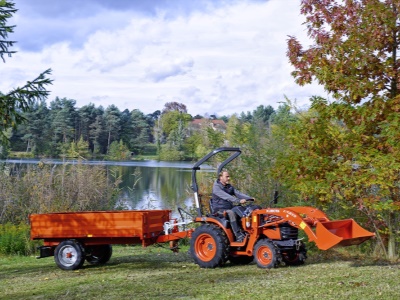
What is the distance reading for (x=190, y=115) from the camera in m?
101

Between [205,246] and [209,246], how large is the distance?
126 mm

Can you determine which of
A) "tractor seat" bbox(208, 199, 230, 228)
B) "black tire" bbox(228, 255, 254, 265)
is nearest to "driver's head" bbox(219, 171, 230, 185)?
"tractor seat" bbox(208, 199, 230, 228)

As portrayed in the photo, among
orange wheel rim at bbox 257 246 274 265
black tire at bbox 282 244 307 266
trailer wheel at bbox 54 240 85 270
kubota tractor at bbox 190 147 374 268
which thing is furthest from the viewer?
trailer wheel at bbox 54 240 85 270

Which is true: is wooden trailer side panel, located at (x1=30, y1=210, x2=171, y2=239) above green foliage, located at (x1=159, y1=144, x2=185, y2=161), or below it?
below

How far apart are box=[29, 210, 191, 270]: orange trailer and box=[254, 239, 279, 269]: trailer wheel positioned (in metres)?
1.60

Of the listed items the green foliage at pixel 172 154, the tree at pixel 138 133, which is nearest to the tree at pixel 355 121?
the green foliage at pixel 172 154

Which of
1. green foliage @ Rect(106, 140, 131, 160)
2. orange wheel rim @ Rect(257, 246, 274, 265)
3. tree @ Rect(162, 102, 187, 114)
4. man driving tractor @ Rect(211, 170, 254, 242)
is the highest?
tree @ Rect(162, 102, 187, 114)

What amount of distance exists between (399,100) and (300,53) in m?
2.57

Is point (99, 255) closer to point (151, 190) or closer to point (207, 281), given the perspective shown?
point (207, 281)

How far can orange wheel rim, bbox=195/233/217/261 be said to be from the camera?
1056 centimetres

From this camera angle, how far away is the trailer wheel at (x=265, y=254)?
9738mm

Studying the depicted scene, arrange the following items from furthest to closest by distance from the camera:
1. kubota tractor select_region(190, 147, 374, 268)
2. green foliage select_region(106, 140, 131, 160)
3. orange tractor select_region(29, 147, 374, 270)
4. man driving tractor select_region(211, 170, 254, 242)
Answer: green foliage select_region(106, 140, 131, 160) → man driving tractor select_region(211, 170, 254, 242) → orange tractor select_region(29, 147, 374, 270) → kubota tractor select_region(190, 147, 374, 268)

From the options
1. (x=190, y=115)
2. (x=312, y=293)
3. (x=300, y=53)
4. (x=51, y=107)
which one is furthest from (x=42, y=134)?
(x=312, y=293)

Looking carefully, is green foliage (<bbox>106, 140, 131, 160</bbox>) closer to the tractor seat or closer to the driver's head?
the tractor seat
